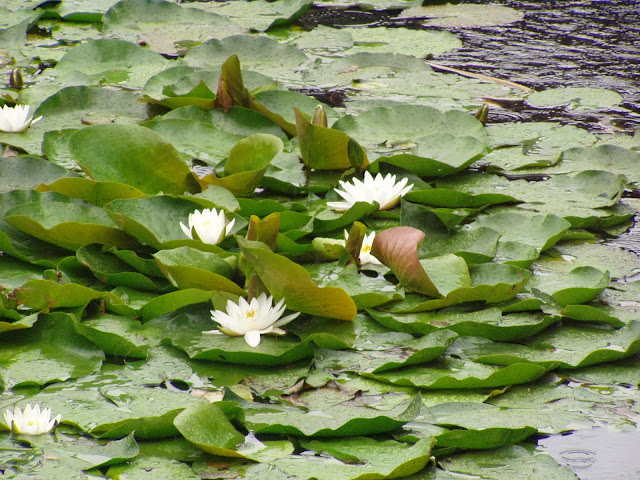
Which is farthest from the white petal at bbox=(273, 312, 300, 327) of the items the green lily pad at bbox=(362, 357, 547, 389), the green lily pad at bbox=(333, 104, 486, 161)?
the green lily pad at bbox=(333, 104, 486, 161)

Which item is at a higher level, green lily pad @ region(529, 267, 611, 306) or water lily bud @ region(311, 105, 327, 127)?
water lily bud @ region(311, 105, 327, 127)

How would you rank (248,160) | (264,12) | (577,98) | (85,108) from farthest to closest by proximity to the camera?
(264,12) < (577,98) < (85,108) < (248,160)

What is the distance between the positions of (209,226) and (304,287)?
0.42 m

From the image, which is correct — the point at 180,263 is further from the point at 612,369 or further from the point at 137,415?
the point at 612,369

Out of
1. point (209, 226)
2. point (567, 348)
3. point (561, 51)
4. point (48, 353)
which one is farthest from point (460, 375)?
point (561, 51)

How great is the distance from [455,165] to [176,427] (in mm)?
1529

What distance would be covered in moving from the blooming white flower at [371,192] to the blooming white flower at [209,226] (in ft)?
1.36

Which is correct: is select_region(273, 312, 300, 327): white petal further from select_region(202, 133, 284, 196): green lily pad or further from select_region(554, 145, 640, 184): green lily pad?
select_region(554, 145, 640, 184): green lily pad

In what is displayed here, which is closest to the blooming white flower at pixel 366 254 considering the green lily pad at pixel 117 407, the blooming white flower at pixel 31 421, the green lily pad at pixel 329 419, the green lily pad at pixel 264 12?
the green lily pad at pixel 329 419

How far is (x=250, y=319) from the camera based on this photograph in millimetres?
1807

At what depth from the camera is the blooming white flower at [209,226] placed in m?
2.11

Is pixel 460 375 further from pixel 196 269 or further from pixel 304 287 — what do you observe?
pixel 196 269

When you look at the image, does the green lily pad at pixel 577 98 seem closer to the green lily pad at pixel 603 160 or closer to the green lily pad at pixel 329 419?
the green lily pad at pixel 603 160

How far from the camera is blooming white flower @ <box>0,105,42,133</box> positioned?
2.90 meters
